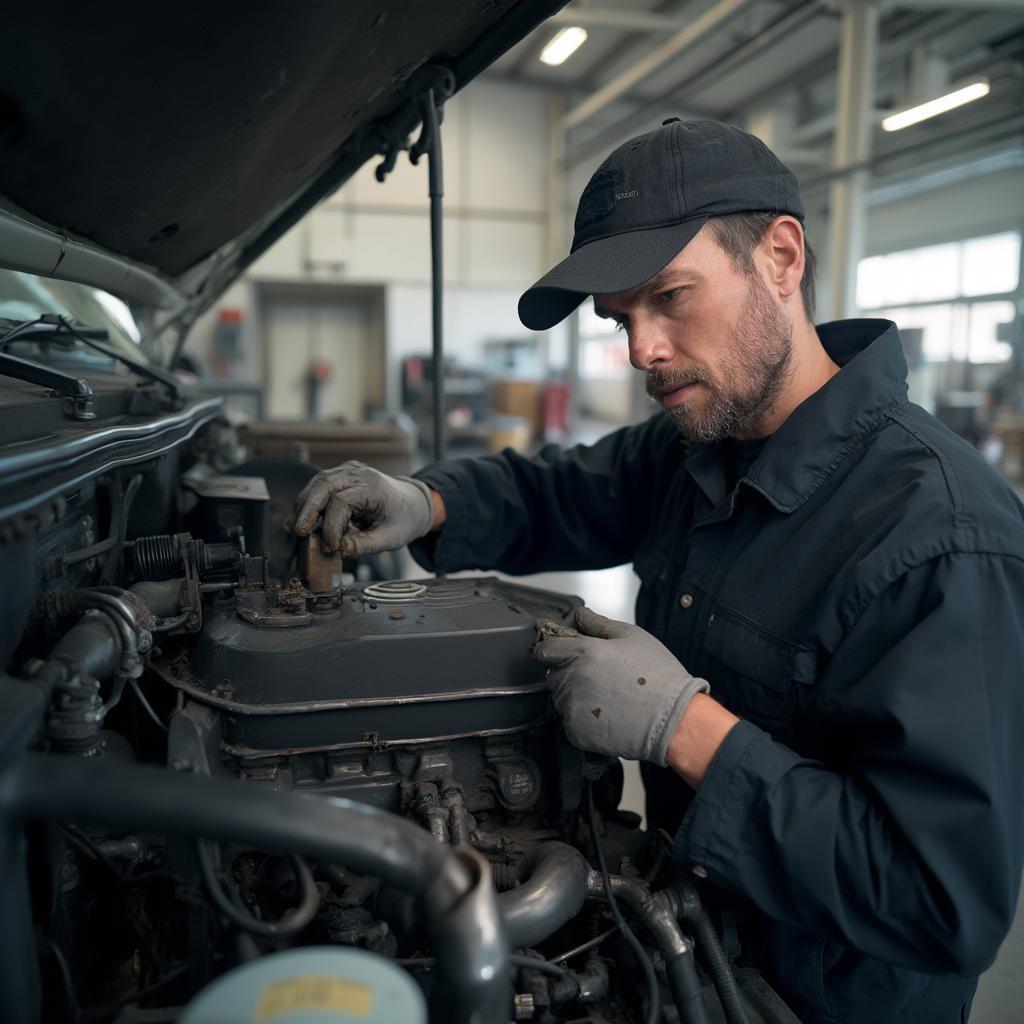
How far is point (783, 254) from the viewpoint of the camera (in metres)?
1.20

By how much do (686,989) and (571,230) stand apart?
9.94 metres

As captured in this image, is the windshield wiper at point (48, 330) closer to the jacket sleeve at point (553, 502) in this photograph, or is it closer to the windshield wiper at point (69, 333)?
the windshield wiper at point (69, 333)

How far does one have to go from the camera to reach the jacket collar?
112 centimetres

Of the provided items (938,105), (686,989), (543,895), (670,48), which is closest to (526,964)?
(543,895)

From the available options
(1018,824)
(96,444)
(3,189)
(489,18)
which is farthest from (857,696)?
(3,189)

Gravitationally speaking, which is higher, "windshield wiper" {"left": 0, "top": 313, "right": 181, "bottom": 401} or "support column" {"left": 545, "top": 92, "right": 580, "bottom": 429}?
"support column" {"left": 545, "top": 92, "right": 580, "bottom": 429}

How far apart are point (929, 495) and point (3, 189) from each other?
1175mm

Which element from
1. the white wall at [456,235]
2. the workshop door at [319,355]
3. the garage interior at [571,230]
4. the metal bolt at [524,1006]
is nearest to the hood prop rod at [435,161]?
the metal bolt at [524,1006]

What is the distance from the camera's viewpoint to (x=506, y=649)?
103 cm

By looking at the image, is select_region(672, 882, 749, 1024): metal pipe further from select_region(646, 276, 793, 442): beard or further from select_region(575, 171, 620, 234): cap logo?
select_region(575, 171, 620, 234): cap logo

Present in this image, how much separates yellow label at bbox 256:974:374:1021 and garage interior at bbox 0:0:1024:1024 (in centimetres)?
782

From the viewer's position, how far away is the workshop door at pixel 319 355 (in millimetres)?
10258

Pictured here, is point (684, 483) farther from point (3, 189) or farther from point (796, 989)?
point (3, 189)

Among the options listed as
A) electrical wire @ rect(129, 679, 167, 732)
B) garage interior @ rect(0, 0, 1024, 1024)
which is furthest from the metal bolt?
garage interior @ rect(0, 0, 1024, 1024)
